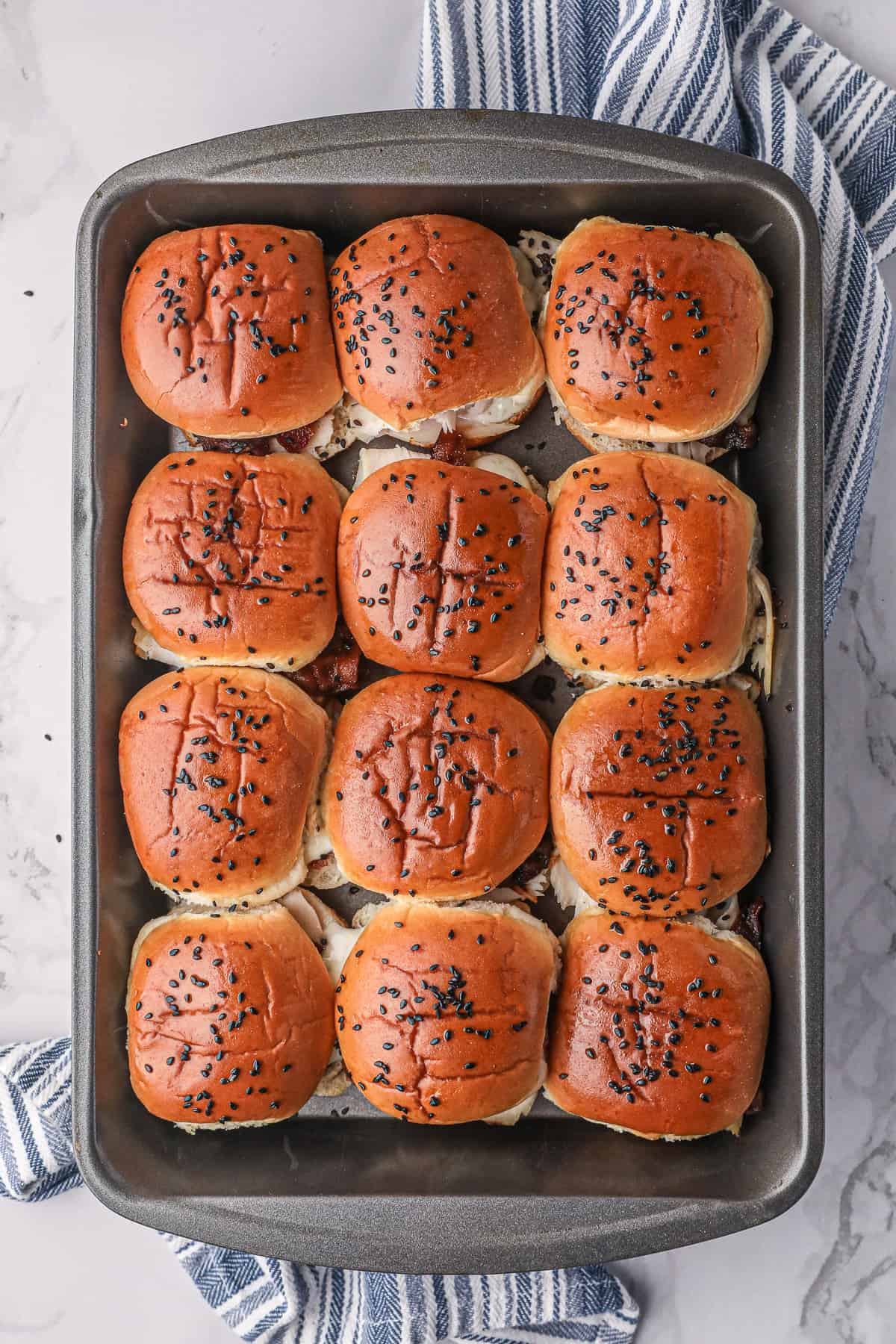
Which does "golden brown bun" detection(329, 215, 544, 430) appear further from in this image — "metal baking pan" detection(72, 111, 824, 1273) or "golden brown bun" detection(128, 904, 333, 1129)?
"golden brown bun" detection(128, 904, 333, 1129)

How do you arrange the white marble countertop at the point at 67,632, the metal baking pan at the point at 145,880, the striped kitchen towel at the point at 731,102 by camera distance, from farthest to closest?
1. the white marble countertop at the point at 67,632
2. the striped kitchen towel at the point at 731,102
3. the metal baking pan at the point at 145,880

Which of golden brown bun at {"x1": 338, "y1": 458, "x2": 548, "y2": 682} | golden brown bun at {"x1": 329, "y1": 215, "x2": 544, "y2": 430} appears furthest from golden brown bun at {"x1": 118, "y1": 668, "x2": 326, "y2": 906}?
golden brown bun at {"x1": 329, "y1": 215, "x2": 544, "y2": 430}

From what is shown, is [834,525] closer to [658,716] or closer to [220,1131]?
[658,716]

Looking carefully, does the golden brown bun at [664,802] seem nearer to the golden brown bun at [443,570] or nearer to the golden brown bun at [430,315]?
the golden brown bun at [443,570]

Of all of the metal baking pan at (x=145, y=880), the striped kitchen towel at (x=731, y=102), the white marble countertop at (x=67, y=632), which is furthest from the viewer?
the white marble countertop at (x=67, y=632)

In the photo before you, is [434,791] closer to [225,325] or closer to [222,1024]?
[222,1024]

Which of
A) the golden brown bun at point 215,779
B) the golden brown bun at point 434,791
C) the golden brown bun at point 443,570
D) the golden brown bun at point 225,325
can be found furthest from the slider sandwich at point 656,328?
the golden brown bun at point 215,779

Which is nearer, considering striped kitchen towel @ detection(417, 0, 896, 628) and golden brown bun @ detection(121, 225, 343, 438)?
golden brown bun @ detection(121, 225, 343, 438)
